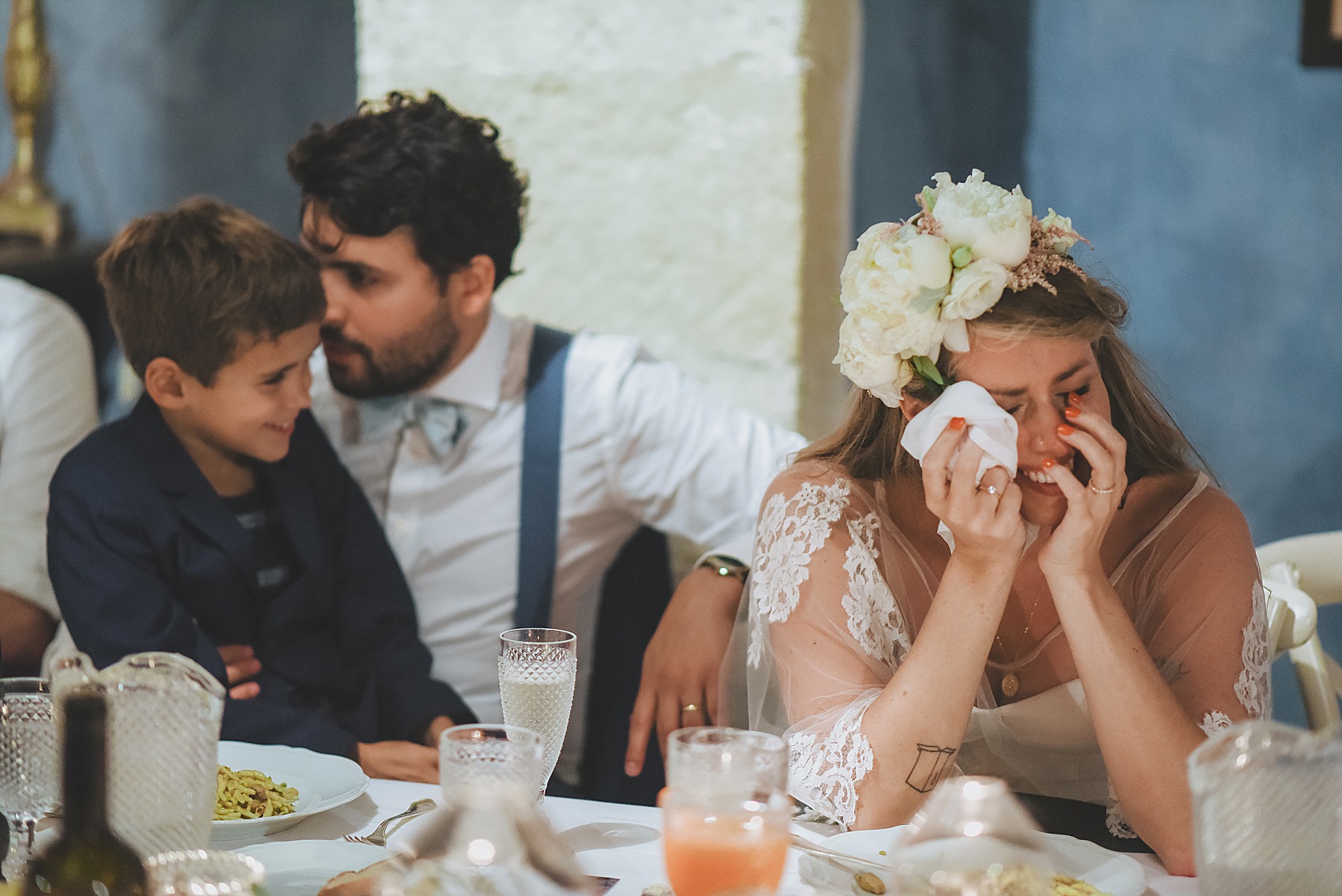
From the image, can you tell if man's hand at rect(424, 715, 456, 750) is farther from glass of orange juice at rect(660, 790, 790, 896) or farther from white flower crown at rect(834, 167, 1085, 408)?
glass of orange juice at rect(660, 790, 790, 896)

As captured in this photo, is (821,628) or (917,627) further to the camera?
(917,627)

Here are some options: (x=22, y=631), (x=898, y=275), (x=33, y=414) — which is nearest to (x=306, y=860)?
(x=898, y=275)

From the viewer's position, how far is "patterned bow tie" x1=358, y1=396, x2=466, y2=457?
2.35 metres

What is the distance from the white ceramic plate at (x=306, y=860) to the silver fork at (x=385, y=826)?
0.10 feet

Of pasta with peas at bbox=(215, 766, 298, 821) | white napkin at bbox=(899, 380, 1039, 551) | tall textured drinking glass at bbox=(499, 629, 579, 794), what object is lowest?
pasta with peas at bbox=(215, 766, 298, 821)

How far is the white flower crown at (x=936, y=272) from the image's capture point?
4.80 feet

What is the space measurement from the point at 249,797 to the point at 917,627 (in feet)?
2.95

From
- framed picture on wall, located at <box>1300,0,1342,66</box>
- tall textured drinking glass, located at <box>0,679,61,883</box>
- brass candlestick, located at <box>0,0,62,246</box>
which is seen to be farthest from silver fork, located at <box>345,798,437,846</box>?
brass candlestick, located at <box>0,0,62,246</box>

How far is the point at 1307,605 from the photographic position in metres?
1.82

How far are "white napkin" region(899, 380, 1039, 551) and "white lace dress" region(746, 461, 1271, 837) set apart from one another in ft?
0.65

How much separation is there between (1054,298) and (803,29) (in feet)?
3.73

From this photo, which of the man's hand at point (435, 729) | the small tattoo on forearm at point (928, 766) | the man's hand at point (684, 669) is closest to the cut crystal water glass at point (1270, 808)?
the small tattoo on forearm at point (928, 766)

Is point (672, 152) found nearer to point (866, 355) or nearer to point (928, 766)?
point (866, 355)

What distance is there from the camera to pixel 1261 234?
2.86m
